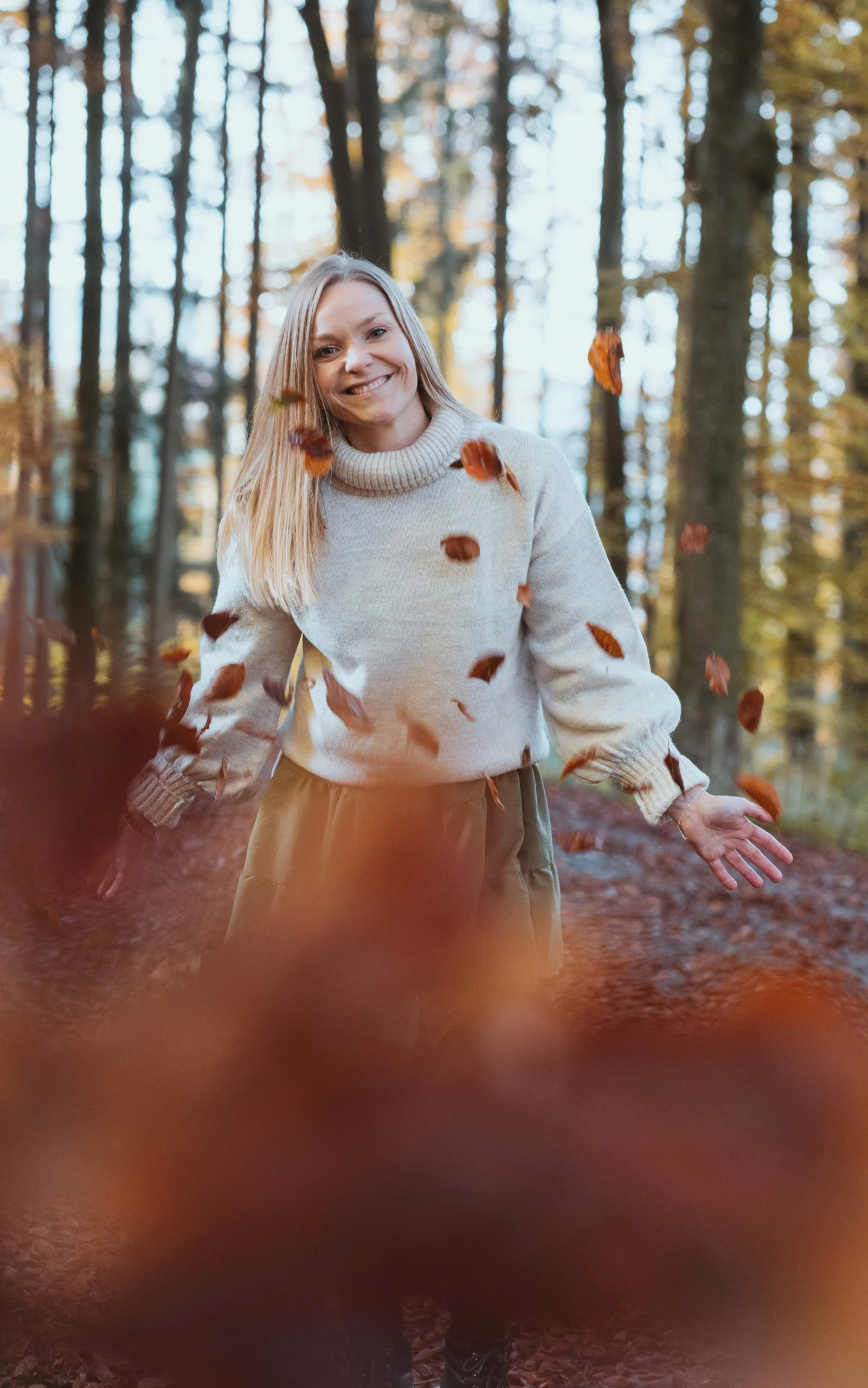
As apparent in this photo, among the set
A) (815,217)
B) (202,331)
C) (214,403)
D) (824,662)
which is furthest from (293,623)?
(202,331)

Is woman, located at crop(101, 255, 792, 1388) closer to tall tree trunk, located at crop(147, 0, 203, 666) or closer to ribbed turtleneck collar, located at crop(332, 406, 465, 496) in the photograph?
ribbed turtleneck collar, located at crop(332, 406, 465, 496)

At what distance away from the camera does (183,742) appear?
203 centimetres

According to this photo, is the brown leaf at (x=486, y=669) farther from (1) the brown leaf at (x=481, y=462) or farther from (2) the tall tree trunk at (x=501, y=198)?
(2) the tall tree trunk at (x=501, y=198)

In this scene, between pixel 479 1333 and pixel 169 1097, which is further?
pixel 169 1097

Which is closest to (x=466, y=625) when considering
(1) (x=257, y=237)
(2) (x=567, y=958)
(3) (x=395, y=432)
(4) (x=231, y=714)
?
(3) (x=395, y=432)

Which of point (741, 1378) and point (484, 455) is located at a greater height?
point (484, 455)

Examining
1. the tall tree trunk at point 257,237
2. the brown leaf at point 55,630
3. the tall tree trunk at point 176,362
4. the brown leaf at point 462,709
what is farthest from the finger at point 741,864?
the tall tree trunk at point 257,237

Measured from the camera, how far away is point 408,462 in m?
1.88

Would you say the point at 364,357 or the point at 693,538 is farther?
the point at 693,538

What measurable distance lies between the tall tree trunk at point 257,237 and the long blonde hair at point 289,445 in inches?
455

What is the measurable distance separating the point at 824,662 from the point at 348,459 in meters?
9.40

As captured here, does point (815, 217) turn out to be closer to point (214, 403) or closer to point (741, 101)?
point (741, 101)

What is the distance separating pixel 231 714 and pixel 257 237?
13999mm

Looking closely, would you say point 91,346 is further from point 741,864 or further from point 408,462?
point 741,864
